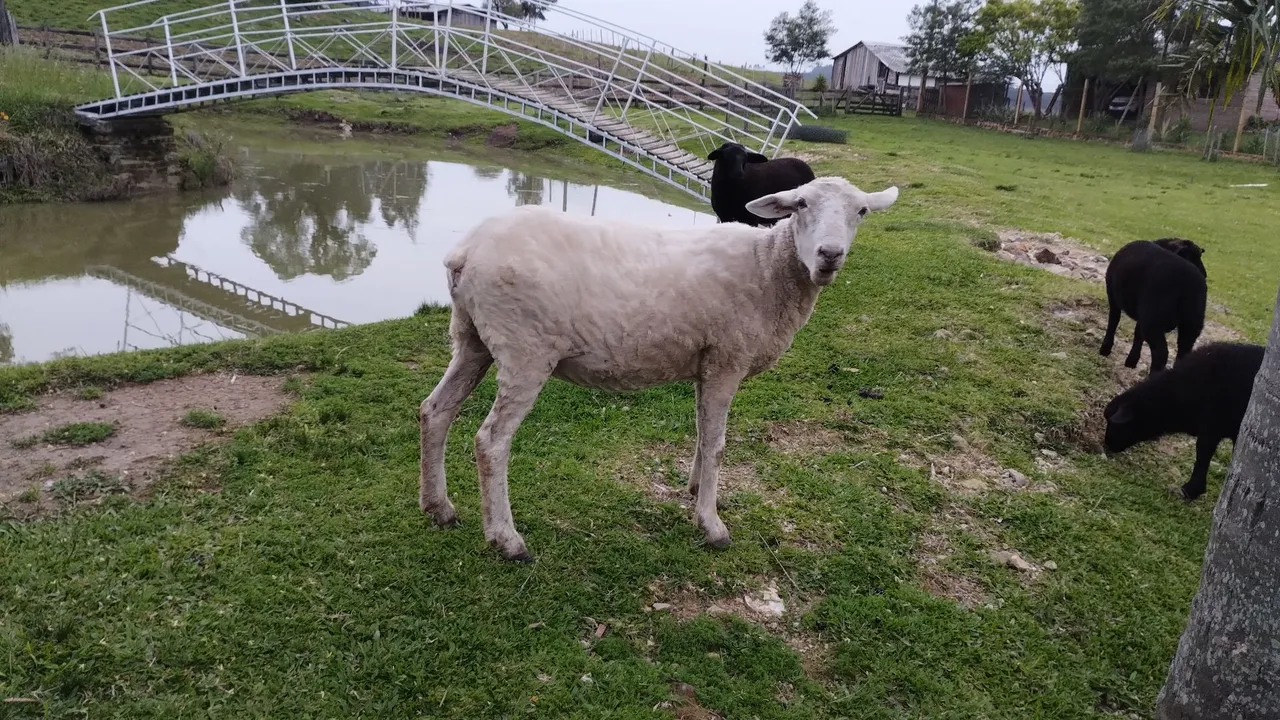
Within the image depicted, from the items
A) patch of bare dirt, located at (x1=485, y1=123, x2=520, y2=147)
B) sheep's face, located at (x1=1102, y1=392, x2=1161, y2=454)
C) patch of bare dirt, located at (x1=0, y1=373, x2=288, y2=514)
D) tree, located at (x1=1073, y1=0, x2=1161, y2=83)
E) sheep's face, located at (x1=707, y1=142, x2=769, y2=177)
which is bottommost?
patch of bare dirt, located at (x1=0, y1=373, x2=288, y2=514)

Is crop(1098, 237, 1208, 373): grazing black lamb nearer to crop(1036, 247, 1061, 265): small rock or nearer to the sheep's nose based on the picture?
crop(1036, 247, 1061, 265): small rock

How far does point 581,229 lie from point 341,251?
1059 centimetres

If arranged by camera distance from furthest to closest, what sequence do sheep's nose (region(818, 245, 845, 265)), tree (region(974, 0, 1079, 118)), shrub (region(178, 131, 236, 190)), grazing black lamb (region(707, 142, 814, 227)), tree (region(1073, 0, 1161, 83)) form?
tree (region(974, 0, 1079, 118)) → tree (region(1073, 0, 1161, 83)) → shrub (region(178, 131, 236, 190)) → grazing black lamb (region(707, 142, 814, 227)) → sheep's nose (region(818, 245, 845, 265))

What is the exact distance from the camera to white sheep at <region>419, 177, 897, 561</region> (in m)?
3.82

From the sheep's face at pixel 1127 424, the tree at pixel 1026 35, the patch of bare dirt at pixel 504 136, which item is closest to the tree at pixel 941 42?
the tree at pixel 1026 35

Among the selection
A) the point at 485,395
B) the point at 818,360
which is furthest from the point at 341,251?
A: the point at 818,360

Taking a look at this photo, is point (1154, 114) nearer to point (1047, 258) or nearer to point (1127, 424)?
point (1047, 258)

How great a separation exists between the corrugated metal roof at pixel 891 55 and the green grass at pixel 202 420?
49.4 meters

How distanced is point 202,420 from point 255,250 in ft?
28.9

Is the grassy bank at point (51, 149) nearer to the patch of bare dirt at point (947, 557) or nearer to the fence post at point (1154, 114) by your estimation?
the patch of bare dirt at point (947, 557)

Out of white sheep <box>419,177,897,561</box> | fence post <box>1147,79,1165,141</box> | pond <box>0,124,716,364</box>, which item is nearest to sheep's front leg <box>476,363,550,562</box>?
white sheep <box>419,177,897,561</box>

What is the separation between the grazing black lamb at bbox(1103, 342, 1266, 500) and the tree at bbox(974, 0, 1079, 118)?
38.8 m

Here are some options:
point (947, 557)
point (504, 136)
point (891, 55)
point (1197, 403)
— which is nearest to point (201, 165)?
point (504, 136)

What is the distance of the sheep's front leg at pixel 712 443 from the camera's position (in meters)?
4.27
